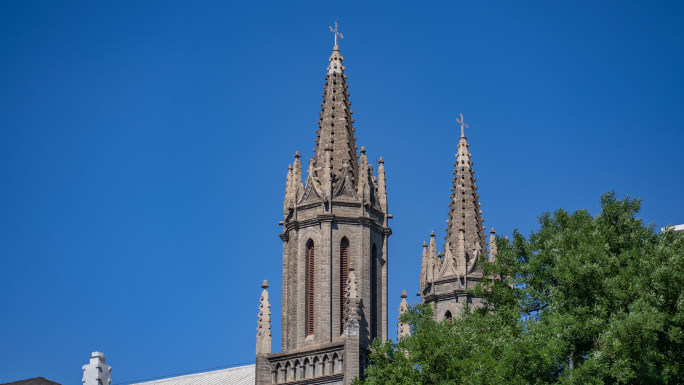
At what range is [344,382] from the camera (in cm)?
6175

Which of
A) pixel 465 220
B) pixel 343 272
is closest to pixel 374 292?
pixel 343 272

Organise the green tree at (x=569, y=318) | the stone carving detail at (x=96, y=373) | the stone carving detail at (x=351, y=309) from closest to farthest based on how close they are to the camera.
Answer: the green tree at (x=569, y=318)
the stone carving detail at (x=96, y=373)
the stone carving detail at (x=351, y=309)

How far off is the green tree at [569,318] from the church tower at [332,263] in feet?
15.2

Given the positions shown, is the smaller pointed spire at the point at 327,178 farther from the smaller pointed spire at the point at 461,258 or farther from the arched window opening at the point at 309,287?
the smaller pointed spire at the point at 461,258

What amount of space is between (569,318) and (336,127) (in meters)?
19.5

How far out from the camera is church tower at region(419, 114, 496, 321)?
262 ft

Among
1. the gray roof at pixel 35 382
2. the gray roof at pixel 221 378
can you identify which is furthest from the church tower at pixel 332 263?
the gray roof at pixel 35 382

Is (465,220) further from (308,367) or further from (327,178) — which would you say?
(308,367)

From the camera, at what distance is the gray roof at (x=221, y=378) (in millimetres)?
73562

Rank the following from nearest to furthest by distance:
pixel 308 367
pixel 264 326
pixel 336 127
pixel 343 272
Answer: pixel 308 367 → pixel 264 326 → pixel 343 272 → pixel 336 127

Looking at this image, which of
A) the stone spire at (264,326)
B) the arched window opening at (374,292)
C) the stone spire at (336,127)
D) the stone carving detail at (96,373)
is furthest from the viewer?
the stone spire at (336,127)

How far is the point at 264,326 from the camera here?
2554 inches

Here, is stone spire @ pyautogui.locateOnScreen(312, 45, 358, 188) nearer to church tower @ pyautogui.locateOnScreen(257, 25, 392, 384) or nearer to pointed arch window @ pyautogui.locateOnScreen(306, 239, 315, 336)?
church tower @ pyautogui.locateOnScreen(257, 25, 392, 384)

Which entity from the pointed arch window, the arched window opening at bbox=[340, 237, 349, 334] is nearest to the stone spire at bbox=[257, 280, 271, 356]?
the pointed arch window
